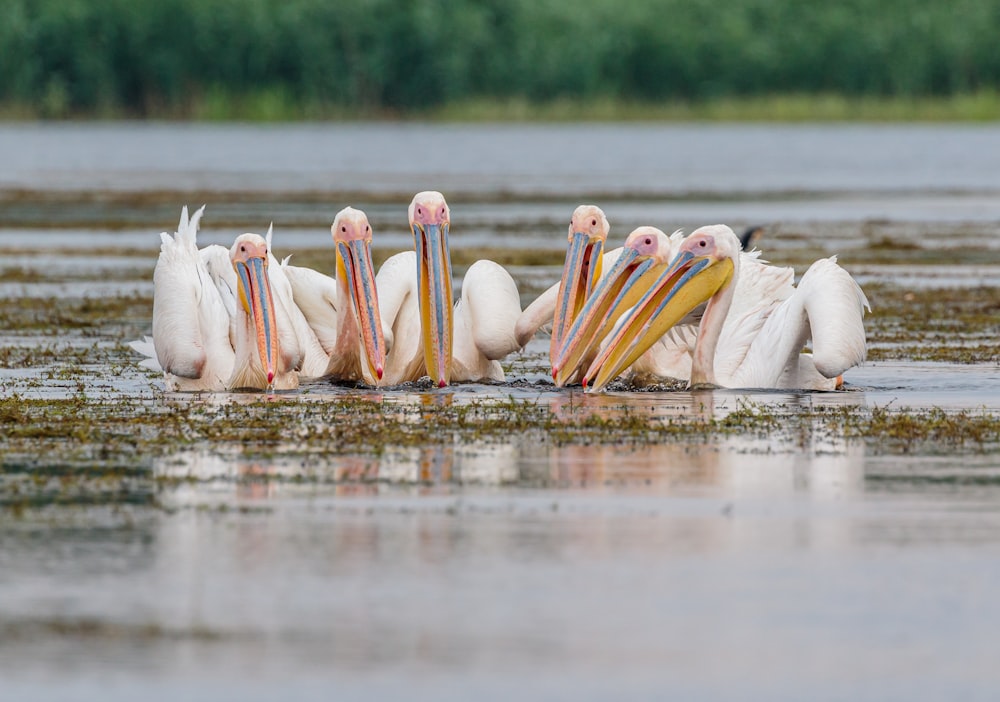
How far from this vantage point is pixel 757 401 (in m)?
9.02

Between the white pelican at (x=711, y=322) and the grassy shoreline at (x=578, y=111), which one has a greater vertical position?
the grassy shoreline at (x=578, y=111)

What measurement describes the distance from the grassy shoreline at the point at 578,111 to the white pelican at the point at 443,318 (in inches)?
1749

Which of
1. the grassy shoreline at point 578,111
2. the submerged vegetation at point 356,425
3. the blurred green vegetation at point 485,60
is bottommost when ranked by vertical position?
the submerged vegetation at point 356,425

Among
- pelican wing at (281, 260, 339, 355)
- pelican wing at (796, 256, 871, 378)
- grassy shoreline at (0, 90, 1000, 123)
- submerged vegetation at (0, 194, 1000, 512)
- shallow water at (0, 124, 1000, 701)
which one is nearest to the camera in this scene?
shallow water at (0, 124, 1000, 701)

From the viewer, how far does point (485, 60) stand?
180 feet

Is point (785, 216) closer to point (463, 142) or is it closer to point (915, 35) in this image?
point (463, 142)

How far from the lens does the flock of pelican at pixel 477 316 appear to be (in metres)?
9.41

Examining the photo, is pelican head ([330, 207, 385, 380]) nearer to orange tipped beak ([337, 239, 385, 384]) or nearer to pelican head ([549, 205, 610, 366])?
orange tipped beak ([337, 239, 385, 384])

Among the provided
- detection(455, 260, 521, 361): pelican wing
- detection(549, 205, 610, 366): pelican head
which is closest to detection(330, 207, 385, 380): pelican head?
detection(455, 260, 521, 361): pelican wing

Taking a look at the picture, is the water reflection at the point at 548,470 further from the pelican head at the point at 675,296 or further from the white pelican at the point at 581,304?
the white pelican at the point at 581,304

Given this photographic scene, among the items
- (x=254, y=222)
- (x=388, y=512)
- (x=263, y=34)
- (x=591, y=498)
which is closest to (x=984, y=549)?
(x=591, y=498)

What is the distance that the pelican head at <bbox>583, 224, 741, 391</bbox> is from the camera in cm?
958

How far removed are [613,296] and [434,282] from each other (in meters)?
0.93

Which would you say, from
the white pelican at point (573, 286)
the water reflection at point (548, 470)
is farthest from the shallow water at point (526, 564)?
the white pelican at point (573, 286)
